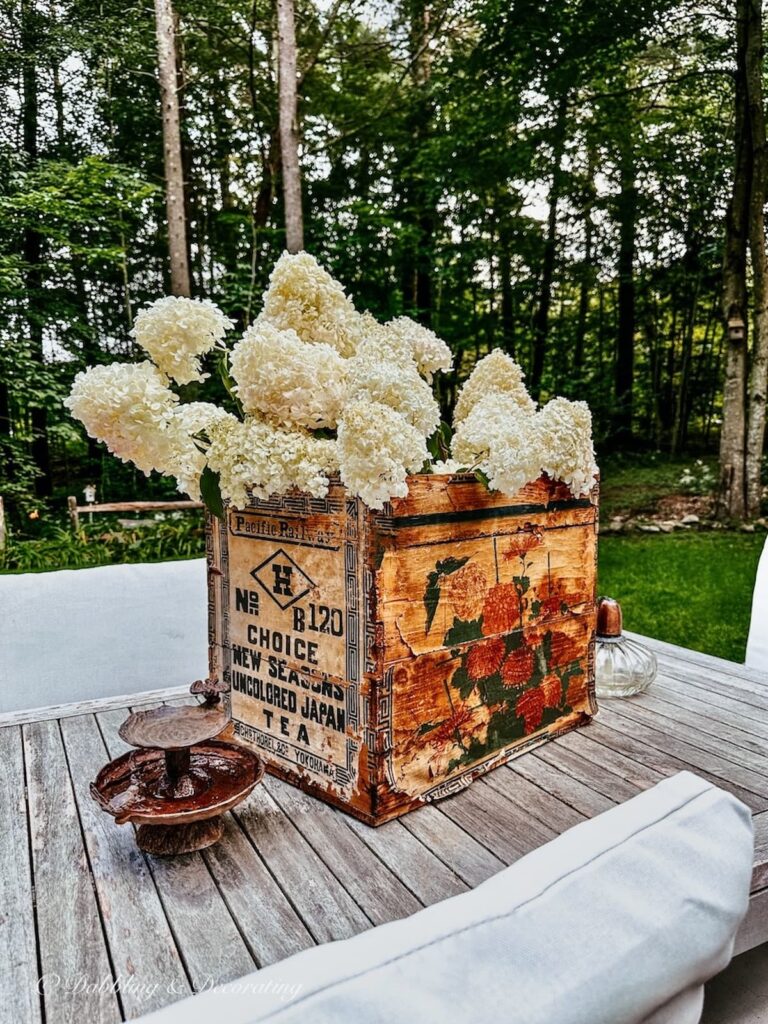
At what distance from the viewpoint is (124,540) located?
231 inches

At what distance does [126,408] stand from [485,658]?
580mm

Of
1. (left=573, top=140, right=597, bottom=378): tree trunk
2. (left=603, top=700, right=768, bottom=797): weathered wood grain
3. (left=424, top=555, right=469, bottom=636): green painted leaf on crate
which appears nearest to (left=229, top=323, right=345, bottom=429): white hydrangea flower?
(left=424, top=555, right=469, bottom=636): green painted leaf on crate

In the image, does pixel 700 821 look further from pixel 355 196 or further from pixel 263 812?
pixel 355 196

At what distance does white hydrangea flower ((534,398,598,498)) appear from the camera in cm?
96

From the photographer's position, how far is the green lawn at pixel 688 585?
3.85 metres

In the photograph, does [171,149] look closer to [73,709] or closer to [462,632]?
[73,709]

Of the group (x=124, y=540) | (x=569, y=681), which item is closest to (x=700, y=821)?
(x=569, y=681)

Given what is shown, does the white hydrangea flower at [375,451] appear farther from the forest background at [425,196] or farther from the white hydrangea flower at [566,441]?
the forest background at [425,196]

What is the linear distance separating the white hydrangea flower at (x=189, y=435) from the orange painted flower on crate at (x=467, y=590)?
1.16 feet

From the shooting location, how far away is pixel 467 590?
0.95m

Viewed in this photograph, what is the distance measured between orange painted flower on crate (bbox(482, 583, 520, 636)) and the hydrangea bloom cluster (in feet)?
0.55

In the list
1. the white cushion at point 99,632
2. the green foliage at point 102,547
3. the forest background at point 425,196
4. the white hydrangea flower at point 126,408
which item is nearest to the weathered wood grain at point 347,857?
the white hydrangea flower at point 126,408

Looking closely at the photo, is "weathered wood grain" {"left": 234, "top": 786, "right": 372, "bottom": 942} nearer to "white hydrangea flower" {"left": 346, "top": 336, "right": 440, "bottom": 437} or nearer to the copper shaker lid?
"white hydrangea flower" {"left": 346, "top": 336, "right": 440, "bottom": 437}

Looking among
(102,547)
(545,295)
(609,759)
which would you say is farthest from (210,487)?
(545,295)
